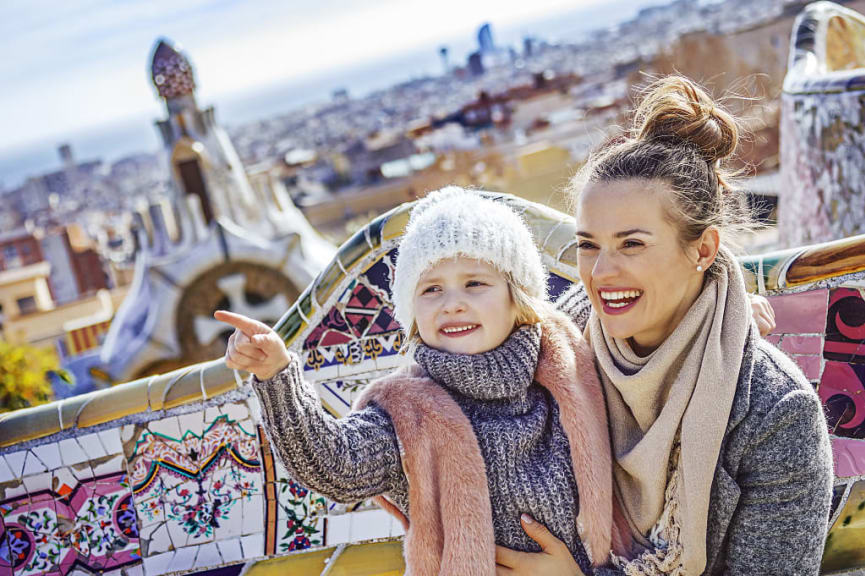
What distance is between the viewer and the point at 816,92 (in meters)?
4.89

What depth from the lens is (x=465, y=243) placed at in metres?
2.01

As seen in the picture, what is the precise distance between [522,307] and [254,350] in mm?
690

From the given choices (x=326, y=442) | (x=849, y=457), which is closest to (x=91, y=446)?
(x=326, y=442)

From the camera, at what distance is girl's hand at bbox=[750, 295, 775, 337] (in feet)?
7.19

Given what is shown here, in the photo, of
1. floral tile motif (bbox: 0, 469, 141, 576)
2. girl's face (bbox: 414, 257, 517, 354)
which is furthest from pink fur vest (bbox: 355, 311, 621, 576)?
floral tile motif (bbox: 0, 469, 141, 576)

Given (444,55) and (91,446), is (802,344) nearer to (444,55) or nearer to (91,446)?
(91,446)

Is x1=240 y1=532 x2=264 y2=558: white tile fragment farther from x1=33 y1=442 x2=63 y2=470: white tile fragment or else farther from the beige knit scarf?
the beige knit scarf

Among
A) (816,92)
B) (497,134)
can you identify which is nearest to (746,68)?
(497,134)

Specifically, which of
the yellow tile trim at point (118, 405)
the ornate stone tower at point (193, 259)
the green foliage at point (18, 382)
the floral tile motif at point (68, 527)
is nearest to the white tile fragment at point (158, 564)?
the floral tile motif at point (68, 527)

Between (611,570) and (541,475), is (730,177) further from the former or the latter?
(611,570)

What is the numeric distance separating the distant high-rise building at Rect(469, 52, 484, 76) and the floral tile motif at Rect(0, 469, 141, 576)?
251 feet

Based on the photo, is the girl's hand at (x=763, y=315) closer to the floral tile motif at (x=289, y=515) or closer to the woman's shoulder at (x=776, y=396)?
the woman's shoulder at (x=776, y=396)

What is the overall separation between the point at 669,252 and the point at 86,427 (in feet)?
6.70

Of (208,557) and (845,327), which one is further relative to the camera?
(208,557)
